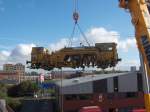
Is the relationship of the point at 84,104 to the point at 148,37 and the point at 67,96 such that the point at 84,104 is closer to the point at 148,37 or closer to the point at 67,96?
the point at 67,96

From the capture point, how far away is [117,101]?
46.0 metres

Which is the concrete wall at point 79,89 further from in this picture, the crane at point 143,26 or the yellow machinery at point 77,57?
the crane at point 143,26

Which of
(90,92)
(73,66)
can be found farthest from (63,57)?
(90,92)

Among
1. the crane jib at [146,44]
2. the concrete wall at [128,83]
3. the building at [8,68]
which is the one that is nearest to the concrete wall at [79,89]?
the concrete wall at [128,83]

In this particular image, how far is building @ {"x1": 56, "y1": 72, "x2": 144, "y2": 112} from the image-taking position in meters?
45.0

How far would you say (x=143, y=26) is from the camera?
1170cm

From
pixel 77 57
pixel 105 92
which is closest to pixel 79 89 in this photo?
pixel 105 92

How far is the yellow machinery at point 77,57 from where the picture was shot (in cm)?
2844

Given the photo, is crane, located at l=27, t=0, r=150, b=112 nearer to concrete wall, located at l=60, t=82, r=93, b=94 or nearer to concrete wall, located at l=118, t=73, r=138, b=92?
concrete wall, located at l=60, t=82, r=93, b=94

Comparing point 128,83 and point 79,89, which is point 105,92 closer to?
point 128,83

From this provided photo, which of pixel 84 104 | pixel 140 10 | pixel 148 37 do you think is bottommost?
pixel 84 104

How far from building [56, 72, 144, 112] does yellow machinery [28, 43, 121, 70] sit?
15.5m

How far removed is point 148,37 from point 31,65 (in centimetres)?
1864

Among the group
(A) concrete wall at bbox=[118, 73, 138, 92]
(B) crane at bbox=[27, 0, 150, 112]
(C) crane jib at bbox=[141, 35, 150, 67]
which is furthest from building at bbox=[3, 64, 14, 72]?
(C) crane jib at bbox=[141, 35, 150, 67]
